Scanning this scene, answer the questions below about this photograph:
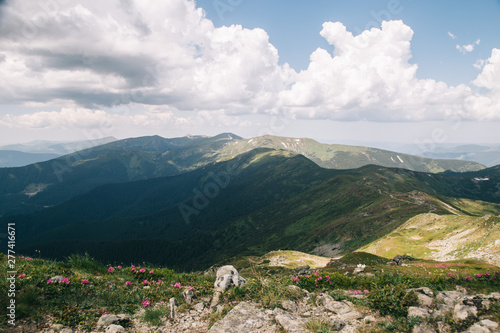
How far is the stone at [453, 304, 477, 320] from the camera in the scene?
9.11 m

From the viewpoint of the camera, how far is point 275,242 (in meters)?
179

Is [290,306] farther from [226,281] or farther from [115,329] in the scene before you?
[115,329]

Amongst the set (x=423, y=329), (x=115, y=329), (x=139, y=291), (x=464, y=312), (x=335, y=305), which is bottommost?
(x=335, y=305)

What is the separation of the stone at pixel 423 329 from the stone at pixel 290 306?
192 inches

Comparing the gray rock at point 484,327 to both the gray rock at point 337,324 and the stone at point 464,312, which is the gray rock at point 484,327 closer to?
the stone at point 464,312

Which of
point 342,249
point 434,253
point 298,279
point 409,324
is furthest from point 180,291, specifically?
point 342,249

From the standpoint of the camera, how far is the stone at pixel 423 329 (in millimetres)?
8969

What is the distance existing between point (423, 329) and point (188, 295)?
1050 cm

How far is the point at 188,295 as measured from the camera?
1223cm

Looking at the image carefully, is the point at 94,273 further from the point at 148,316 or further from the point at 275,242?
the point at 275,242

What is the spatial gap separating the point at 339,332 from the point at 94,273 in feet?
46.9

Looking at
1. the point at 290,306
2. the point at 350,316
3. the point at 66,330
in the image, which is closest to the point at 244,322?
the point at 290,306

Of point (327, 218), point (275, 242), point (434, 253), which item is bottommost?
point (275, 242)

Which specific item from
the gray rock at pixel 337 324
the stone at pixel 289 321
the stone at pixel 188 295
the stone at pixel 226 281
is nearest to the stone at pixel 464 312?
the gray rock at pixel 337 324
